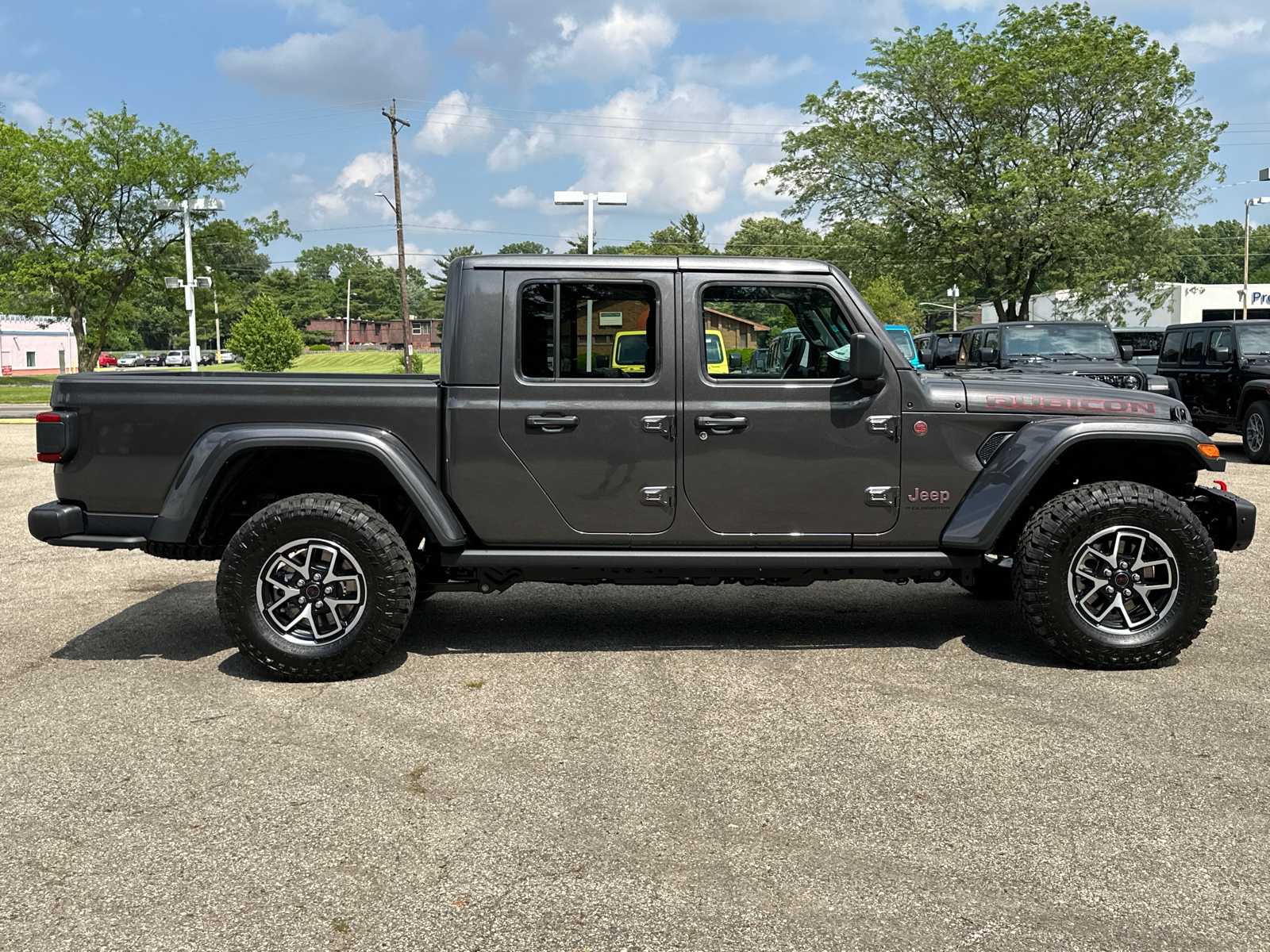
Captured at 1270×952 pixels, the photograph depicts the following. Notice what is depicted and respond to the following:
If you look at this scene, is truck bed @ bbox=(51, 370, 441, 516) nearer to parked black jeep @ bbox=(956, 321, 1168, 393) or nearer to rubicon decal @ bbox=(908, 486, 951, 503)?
rubicon decal @ bbox=(908, 486, 951, 503)

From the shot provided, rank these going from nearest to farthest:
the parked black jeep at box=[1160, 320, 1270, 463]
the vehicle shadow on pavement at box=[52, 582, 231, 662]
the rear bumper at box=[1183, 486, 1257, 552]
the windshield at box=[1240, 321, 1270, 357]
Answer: the rear bumper at box=[1183, 486, 1257, 552]
the vehicle shadow on pavement at box=[52, 582, 231, 662]
the parked black jeep at box=[1160, 320, 1270, 463]
the windshield at box=[1240, 321, 1270, 357]

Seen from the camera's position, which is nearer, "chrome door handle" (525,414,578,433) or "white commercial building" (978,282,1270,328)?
Answer: "chrome door handle" (525,414,578,433)

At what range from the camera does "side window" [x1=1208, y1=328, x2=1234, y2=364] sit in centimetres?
1458

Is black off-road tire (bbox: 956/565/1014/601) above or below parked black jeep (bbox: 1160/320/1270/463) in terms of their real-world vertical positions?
below

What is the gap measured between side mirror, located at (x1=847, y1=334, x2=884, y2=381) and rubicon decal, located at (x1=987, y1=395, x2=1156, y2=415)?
66cm

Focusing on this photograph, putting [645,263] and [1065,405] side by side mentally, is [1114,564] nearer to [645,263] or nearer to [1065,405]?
[1065,405]

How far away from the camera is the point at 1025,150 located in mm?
30359

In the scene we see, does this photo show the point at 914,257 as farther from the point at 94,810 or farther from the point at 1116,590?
the point at 94,810

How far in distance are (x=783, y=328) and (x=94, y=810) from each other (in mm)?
3525

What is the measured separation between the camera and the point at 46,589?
7.23 metres

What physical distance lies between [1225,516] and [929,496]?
5.04 ft

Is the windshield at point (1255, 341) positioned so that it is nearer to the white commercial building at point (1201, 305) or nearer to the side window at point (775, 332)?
the side window at point (775, 332)

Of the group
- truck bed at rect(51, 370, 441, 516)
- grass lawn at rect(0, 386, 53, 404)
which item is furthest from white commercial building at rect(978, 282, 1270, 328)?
truck bed at rect(51, 370, 441, 516)

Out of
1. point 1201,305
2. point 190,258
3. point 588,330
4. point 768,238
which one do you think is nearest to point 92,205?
point 190,258
